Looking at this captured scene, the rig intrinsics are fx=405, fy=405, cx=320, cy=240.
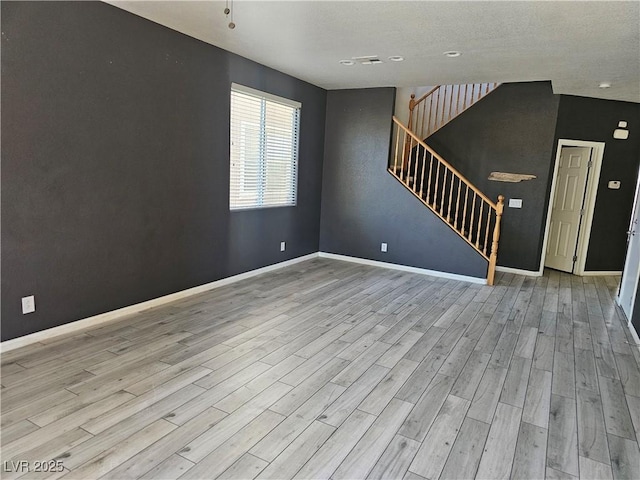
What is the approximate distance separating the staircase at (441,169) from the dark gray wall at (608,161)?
1.22 m

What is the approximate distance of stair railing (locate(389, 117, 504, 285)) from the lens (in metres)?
5.71

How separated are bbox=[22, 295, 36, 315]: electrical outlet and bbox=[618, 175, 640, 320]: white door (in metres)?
5.47

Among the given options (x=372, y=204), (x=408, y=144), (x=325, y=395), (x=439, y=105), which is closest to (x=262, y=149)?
(x=372, y=204)

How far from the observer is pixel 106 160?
3.41 metres

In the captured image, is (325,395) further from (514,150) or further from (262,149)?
(514,150)

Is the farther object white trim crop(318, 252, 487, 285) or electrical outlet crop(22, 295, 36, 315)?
white trim crop(318, 252, 487, 285)

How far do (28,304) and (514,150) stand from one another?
6.17 metres

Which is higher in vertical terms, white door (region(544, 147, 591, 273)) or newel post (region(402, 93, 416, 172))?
newel post (region(402, 93, 416, 172))

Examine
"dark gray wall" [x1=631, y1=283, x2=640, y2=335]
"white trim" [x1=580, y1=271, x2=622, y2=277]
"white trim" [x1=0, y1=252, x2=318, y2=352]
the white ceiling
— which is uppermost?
the white ceiling

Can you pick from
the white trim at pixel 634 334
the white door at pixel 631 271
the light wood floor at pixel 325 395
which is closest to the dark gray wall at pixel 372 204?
the white door at pixel 631 271

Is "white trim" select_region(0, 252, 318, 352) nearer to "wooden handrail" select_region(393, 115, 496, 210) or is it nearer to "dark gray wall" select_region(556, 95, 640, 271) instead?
"wooden handrail" select_region(393, 115, 496, 210)

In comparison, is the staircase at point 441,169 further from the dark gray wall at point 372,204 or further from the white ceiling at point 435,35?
the white ceiling at point 435,35

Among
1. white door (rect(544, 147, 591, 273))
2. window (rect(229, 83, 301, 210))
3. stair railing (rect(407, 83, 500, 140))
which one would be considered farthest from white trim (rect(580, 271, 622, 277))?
window (rect(229, 83, 301, 210))

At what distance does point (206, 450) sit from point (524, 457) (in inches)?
64.6
